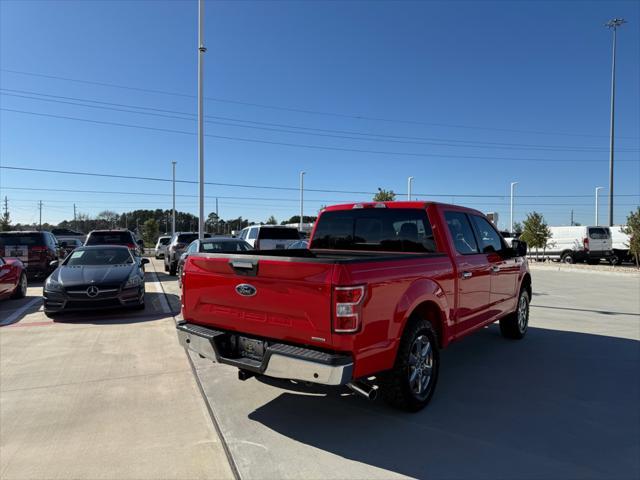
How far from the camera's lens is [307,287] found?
3.20 metres

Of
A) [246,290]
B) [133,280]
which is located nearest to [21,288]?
[133,280]

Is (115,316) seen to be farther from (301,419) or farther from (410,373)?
(410,373)

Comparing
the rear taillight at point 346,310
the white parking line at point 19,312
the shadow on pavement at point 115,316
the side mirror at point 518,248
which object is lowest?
the white parking line at point 19,312

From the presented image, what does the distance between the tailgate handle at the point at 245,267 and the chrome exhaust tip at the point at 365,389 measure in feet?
3.89

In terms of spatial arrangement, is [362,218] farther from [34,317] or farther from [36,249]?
[36,249]

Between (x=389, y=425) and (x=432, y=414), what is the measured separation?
471 millimetres

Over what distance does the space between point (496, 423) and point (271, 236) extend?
492 inches

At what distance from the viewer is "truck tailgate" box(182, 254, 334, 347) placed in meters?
3.16

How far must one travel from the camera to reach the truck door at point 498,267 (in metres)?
5.47

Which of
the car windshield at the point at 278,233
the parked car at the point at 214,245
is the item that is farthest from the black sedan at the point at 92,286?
the car windshield at the point at 278,233

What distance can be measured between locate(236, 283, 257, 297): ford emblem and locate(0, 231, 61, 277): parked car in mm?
13105

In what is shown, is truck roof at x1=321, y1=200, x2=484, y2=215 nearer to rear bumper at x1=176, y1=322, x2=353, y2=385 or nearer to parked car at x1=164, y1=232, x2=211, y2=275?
Answer: rear bumper at x1=176, y1=322, x2=353, y2=385

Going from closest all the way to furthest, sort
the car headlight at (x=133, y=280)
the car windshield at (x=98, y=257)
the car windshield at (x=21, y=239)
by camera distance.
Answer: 1. the car headlight at (x=133, y=280)
2. the car windshield at (x=98, y=257)
3. the car windshield at (x=21, y=239)

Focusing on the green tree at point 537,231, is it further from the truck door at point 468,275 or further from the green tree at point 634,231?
the truck door at point 468,275
